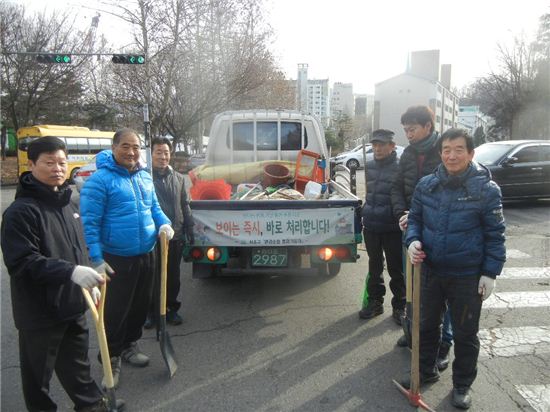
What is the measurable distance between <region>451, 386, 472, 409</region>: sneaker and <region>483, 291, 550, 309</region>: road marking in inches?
86.4

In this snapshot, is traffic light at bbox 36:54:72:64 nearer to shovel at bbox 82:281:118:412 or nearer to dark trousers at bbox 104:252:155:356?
dark trousers at bbox 104:252:155:356

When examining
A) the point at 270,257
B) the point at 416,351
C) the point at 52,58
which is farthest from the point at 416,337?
the point at 52,58

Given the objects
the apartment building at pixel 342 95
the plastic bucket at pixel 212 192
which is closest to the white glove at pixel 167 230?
the plastic bucket at pixel 212 192

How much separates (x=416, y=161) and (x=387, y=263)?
3.75 feet

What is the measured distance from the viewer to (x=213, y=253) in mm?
4488

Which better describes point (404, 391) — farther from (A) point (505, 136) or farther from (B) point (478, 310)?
(A) point (505, 136)

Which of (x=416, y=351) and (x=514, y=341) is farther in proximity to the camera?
(x=514, y=341)

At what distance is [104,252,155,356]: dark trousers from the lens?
10.8ft

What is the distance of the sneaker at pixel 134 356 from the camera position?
3580 millimetres

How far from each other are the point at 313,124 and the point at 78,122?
33247mm

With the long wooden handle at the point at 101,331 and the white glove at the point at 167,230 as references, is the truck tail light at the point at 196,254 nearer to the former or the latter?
the white glove at the point at 167,230

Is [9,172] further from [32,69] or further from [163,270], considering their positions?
[163,270]

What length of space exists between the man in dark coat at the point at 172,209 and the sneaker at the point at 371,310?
1.89m

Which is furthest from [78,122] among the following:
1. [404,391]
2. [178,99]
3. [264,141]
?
[404,391]
